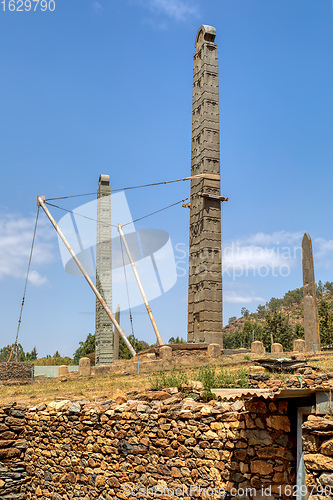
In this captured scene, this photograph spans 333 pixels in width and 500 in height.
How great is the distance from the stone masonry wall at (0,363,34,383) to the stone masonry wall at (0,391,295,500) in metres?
8.72

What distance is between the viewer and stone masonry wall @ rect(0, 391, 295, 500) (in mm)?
7770

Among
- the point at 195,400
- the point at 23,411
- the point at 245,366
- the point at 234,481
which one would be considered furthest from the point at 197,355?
the point at 234,481

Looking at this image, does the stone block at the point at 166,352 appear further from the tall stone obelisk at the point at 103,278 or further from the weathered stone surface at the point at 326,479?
the weathered stone surface at the point at 326,479

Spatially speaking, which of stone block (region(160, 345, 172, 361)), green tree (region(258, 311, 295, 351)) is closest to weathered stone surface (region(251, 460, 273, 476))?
stone block (region(160, 345, 172, 361))

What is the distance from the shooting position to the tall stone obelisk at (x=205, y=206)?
71.7 feet

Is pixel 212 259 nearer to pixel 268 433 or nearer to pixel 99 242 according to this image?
pixel 99 242

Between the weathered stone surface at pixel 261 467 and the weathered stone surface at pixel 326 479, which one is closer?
the weathered stone surface at pixel 326 479

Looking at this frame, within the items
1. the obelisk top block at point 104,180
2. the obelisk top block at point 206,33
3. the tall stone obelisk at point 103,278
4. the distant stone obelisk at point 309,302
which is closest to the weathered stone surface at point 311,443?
the distant stone obelisk at point 309,302

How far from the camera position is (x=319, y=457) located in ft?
20.3

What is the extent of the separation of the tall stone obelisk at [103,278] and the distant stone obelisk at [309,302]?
1345cm

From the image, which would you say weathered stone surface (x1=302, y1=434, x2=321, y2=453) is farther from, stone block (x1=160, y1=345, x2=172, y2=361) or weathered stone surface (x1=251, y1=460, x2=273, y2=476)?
stone block (x1=160, y1=345, x2=172, y2=361)

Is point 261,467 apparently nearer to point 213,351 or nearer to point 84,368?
point 213,351

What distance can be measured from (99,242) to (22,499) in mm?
19138

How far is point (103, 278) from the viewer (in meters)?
29.8
